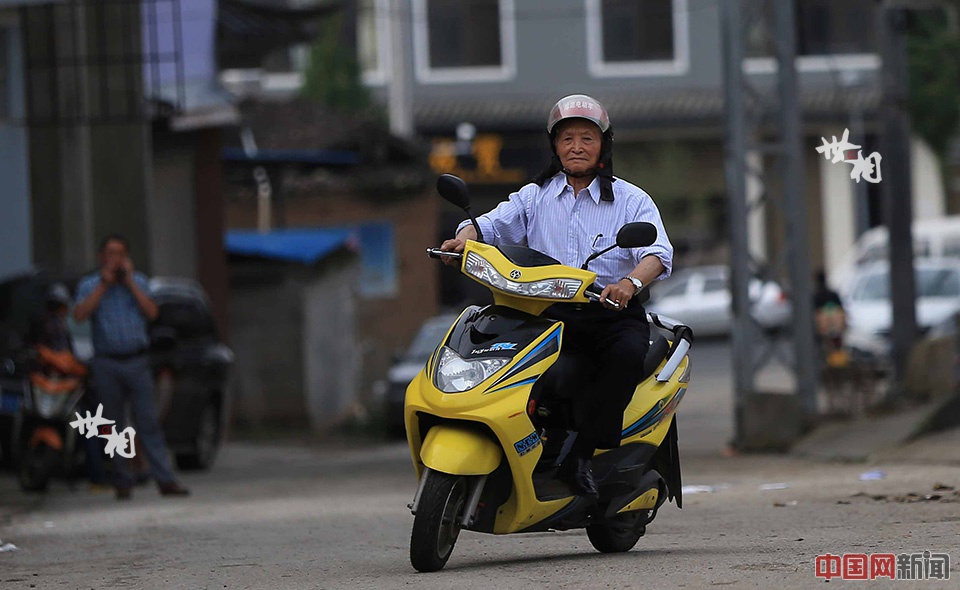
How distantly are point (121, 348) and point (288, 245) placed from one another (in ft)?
43.8

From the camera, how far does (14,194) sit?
59.8 ft

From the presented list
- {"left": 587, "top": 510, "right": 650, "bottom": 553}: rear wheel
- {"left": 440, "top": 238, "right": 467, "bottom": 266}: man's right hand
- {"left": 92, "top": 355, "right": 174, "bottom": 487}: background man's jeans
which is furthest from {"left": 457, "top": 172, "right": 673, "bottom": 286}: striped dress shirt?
{"left": 92, "top": 355, "right": 174, "bottom": 487}: background man's jeans

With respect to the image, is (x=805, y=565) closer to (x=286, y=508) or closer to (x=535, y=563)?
(x=535, y=563)

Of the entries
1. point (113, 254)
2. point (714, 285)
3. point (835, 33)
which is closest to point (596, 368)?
point (113, 254)

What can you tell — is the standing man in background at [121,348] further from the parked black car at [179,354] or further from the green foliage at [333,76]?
the green foliage at [333,76]

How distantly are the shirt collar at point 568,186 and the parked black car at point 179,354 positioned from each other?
28.3ft

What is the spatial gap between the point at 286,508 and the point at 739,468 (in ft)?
15.4

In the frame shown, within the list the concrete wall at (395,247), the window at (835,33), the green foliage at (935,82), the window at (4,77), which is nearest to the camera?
the window at (4,77)

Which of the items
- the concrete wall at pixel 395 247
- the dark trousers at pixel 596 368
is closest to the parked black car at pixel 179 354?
the dark trousers at pixel 596 368

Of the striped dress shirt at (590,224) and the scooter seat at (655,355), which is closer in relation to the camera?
the striped dress shirt at (590,224)

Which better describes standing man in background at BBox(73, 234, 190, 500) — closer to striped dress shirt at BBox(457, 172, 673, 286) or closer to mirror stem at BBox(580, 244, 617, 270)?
striped dress shirt at BBox(457, 172, 673, 286)

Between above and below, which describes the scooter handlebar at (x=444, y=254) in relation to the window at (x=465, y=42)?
below

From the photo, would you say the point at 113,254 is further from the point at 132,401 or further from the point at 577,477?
the point at 577,477

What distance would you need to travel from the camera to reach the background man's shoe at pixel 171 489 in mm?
13539
